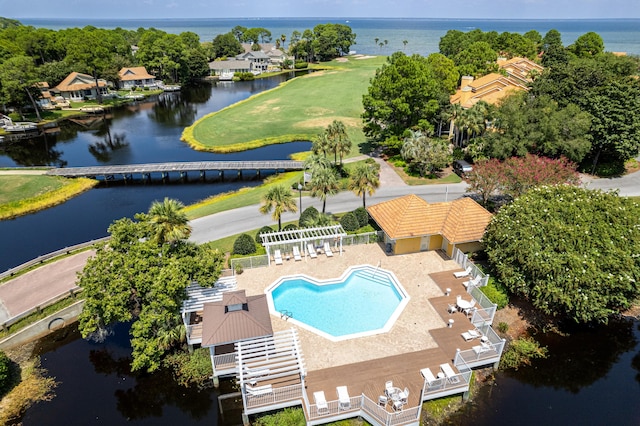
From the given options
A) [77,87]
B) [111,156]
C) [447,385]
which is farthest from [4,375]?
[77,87]

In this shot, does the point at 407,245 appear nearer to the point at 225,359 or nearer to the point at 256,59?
the point at 225,359

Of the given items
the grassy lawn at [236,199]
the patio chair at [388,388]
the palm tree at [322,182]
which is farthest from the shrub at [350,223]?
the patio chair at [388,388]

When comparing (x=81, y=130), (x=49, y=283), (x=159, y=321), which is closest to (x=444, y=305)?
(x=159, y=321)

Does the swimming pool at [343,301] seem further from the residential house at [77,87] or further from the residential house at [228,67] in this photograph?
the residential house at [228,67]

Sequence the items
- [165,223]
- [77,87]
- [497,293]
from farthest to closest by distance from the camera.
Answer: [77,87], [497,293], [165,223]

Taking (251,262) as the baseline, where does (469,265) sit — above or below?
above

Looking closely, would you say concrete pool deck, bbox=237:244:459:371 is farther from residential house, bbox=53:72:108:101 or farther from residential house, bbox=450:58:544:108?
residential house, bbox=53:72:108:101
